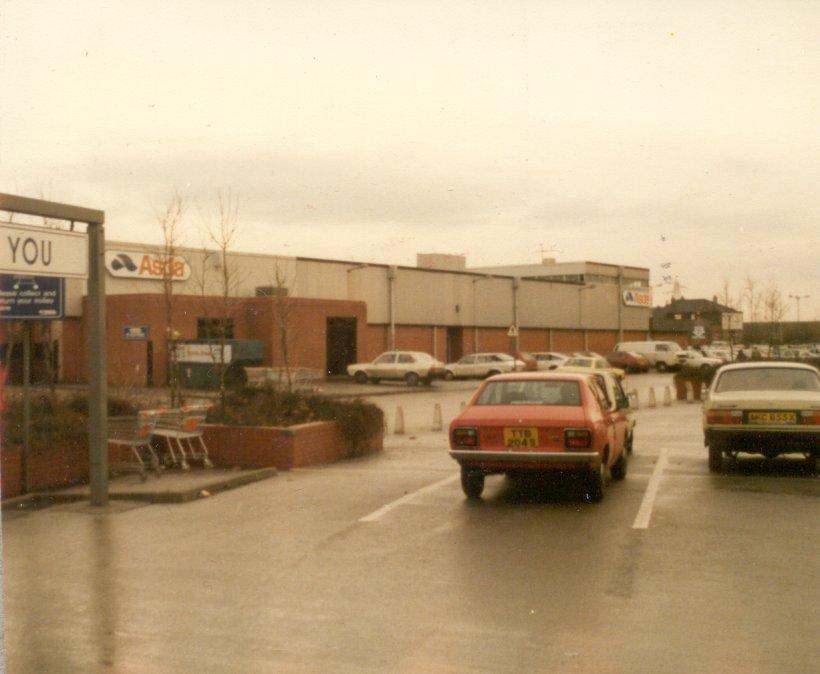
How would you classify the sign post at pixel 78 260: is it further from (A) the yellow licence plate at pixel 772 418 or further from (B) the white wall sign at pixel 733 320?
(B) the white wall sign at pixel 733 320

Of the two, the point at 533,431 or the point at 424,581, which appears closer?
the point at 424,581

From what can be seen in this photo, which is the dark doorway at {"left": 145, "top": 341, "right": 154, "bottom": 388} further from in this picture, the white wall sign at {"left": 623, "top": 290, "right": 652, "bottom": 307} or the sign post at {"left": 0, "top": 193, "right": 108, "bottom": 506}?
the white wall sign at {"left": 623, "top": 290, "right": 652, "bottom": 307}

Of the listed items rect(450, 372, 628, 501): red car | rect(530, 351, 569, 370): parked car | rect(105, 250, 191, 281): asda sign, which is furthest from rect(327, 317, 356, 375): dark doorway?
rect(450, 372, 628, 501): red car

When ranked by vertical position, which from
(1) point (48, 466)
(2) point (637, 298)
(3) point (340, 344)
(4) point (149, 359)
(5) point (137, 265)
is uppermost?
(2) point (637, 298)

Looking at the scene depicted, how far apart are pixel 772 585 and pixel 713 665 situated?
205 centimetres

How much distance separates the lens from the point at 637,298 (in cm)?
7612

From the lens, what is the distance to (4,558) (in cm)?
841

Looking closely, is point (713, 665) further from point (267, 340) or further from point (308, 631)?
point (267, 340)

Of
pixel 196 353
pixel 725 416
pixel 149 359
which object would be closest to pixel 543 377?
pixel 725 416

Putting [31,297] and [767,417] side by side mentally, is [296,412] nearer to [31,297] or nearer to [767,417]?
[31,297]

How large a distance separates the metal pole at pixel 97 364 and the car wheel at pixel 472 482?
3.93 meters

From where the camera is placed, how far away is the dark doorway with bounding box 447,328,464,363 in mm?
58625

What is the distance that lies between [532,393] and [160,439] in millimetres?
5650

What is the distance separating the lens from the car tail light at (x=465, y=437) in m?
10.9
